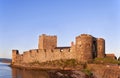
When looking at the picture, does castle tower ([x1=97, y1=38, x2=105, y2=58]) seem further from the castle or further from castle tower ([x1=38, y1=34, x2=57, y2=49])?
castle tower ([x1=38, y1=34, x2=57, y2=49])

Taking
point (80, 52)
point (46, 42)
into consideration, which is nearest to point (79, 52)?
point (80, 52)

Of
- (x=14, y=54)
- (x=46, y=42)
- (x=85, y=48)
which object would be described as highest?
(x=46, y=42)

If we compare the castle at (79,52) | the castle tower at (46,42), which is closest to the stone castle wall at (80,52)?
the castle at (79,52)

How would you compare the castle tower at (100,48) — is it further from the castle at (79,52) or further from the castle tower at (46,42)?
the castle tower at (46,42)

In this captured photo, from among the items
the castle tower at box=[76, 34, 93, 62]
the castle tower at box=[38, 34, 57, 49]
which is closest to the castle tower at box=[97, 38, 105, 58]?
the castle tower at box=[76, 34, 93, 62]

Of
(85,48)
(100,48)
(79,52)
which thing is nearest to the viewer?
(85,48)

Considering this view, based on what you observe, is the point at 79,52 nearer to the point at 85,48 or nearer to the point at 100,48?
the point at 85,48

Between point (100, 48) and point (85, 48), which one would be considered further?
point (100, 48)

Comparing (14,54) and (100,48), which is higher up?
(100,48)

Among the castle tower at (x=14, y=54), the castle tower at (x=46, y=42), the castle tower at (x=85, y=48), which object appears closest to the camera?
the castle tower at (x=85, y=48)

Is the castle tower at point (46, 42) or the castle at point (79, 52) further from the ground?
the castle tower at point (46, 42)

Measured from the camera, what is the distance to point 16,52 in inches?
3477

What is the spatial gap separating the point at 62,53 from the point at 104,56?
808 cm

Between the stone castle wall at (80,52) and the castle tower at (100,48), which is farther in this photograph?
the castle tower at (100,48)
